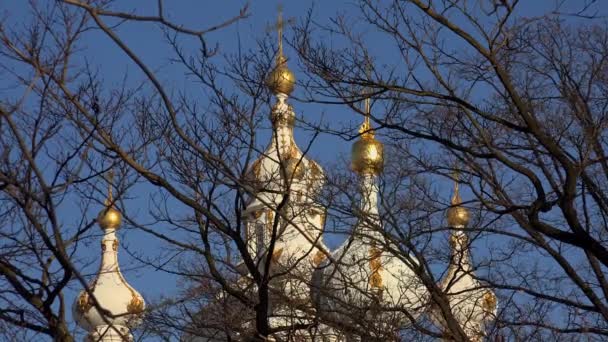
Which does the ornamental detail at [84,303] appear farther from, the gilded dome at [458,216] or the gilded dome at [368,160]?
the gilded dome at [458,216]

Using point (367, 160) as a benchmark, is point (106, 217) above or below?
below

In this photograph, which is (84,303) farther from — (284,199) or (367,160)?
(284,199)

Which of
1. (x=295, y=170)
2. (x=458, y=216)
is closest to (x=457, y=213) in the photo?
(x=458, y=216)

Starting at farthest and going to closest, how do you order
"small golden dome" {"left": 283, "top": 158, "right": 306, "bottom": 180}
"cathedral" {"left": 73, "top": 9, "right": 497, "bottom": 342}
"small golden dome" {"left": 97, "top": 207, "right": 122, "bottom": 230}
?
"cathedral" {"left": 73, "top": 9, "right": 497, "bottom": 342}
"small golden dome" {"left": 283, "top": 158, "right": 306, "bottom": 180}
"small golden dome" {"left": 97, "top": 207, "right": 122, "bottom": 230}

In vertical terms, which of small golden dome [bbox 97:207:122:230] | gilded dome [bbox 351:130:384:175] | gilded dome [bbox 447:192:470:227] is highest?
gilded dome [bbox 351:130:384:175]

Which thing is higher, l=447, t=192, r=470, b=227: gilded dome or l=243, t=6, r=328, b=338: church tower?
l=447, t=192, r=470, b=227: gilded dome

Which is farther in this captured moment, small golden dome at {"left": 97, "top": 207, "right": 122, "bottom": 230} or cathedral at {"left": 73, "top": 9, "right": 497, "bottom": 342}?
cathedral at {"left": 73, "top": 9, "right": 497, "bottom": 342}

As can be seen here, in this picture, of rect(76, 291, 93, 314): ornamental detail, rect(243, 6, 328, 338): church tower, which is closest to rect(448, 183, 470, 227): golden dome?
rect(243, 6, 328, 338): church tower

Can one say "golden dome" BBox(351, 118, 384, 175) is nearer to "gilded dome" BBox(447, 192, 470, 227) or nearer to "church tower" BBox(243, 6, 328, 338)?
"church tower" BBox(243, 6, 328, 338)

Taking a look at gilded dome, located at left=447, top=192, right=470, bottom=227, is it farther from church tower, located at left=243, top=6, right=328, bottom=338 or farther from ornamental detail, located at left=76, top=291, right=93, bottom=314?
ornamental detail, located at left=76, top=291, right=93, bottom=314

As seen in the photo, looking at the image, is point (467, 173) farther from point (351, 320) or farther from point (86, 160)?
point (86, 160)

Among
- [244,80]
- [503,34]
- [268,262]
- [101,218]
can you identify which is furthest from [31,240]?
[503,34]

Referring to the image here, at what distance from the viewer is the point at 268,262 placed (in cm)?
977

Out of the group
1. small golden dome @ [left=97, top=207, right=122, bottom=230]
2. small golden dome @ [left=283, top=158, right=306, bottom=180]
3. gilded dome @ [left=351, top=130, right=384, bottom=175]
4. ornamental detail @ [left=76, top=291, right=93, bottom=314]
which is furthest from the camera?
ornamental detail @ [left=76, top=291, right=93, bottom=314]
